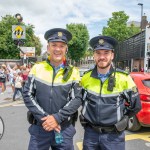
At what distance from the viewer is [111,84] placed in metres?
3.25

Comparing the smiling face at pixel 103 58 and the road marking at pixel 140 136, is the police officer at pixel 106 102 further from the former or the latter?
the road marking at pixel 140 136

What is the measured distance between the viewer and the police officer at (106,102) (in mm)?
3258

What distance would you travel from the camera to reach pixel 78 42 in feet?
251

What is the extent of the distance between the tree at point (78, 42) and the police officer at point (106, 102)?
71566mm

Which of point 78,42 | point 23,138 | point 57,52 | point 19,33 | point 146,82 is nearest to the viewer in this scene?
point 57,52

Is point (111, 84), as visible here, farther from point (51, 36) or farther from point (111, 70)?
point (51, 36)

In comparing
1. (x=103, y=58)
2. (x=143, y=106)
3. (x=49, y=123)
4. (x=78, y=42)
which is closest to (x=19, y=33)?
(x=143, y=106)

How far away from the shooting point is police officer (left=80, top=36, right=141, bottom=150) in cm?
326

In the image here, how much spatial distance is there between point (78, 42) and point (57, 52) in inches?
2895

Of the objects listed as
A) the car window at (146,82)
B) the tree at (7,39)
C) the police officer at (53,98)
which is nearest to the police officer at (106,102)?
the police officer at (53,98)

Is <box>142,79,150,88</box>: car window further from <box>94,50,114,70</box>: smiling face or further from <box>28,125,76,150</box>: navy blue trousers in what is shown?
<box>28,125,76,150</box>: navy blue trousers

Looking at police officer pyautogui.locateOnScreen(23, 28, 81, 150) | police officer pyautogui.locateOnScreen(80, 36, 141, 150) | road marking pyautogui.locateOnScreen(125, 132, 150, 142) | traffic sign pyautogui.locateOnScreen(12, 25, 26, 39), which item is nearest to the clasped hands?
police officer pyautogui.locateOnScreen(23, 28, 81, 150)

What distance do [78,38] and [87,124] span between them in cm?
7486

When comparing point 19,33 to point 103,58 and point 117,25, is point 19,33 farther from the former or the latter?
point 117,25
